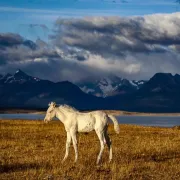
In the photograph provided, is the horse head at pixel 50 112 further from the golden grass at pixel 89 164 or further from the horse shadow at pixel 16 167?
the horse shadow at pixel 16 167

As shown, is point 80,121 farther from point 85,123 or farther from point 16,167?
point 16,167


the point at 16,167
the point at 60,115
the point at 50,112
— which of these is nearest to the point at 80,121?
the point at 60,115

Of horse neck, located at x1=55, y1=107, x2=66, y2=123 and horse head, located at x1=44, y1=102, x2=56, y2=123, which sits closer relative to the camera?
horse neck, located at x1=55, y1=107, x2=66, y2=123

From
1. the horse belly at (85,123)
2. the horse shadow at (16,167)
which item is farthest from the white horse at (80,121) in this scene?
the horse shadow at (16,167)

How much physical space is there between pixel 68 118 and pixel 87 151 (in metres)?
5.54

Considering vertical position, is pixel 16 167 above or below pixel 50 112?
below

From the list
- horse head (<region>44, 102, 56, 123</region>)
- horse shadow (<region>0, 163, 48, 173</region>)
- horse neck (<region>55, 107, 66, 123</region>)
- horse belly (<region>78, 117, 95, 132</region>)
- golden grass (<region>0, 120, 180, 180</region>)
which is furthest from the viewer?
horse head (<region>44, 102, 56, 123</region>)

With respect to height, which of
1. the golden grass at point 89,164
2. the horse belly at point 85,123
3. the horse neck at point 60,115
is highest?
the horse neck at point 60,115

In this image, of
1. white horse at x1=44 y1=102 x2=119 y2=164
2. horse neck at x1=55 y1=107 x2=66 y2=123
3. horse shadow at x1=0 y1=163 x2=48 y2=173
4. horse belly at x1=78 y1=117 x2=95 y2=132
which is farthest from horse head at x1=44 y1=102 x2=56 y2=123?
horse shadow at x1=0 y1=163 x2=48 y2=173

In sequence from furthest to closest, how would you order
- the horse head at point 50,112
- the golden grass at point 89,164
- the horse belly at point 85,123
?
the horse head at point 50,112, the horse belly at point 85,123, the golden grass at point 89,164

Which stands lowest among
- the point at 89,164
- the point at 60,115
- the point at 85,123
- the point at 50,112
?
the point at 89,164

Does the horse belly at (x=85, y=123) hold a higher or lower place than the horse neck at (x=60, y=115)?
lower

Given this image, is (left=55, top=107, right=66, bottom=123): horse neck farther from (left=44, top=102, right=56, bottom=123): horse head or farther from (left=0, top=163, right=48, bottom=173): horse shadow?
(left=0, top=163, right=48, bottom=173): horse shadow

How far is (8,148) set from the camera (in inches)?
1131
